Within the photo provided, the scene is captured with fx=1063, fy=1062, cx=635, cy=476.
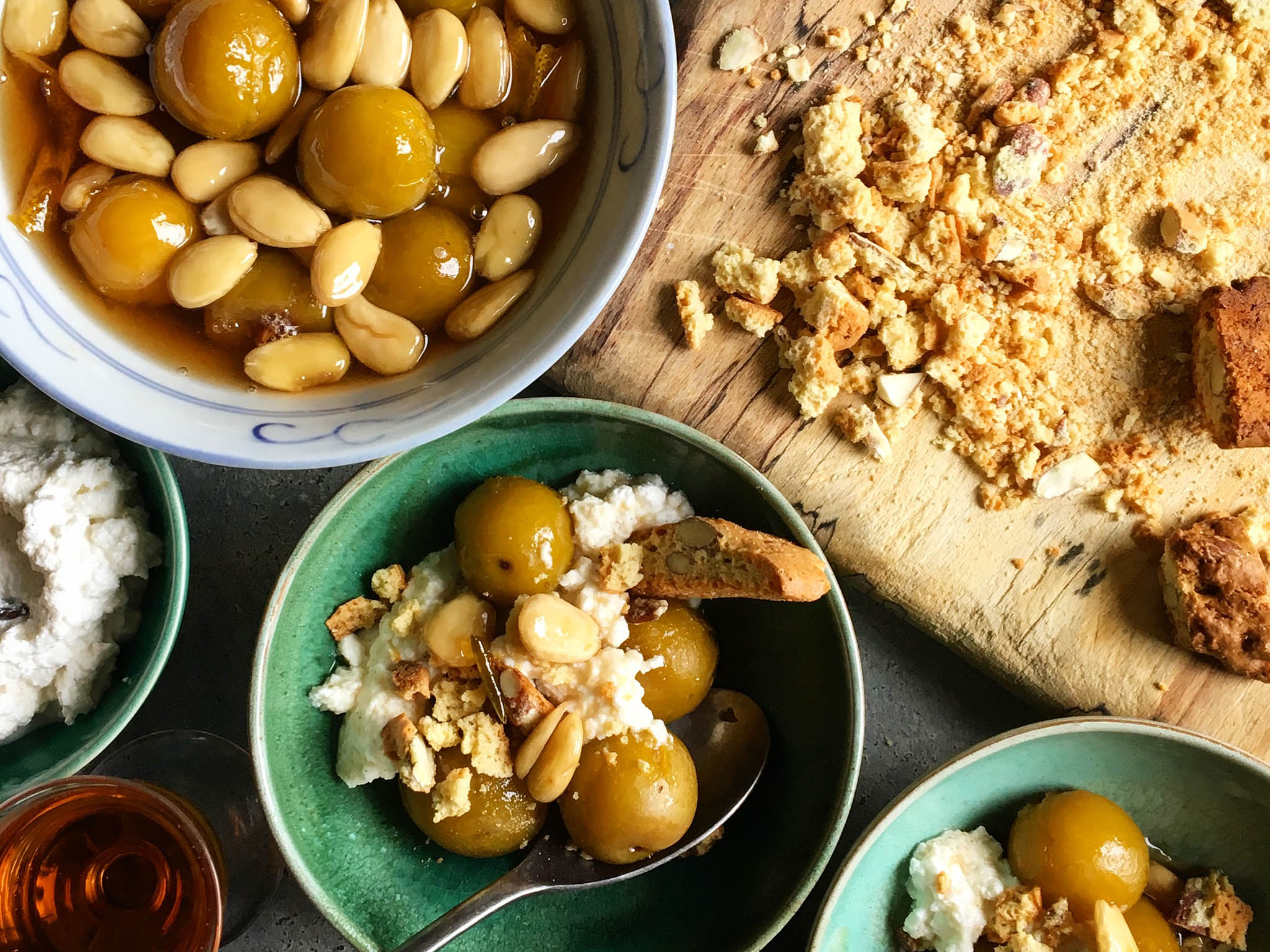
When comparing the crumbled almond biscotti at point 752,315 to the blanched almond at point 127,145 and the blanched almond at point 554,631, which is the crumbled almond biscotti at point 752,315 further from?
the blanched almond at point 127,145

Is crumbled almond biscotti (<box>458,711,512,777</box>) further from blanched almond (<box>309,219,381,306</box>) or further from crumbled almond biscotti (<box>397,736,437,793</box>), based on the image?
blanched almond (<box>309,219,381,306</box>)

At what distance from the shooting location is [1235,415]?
3.37 feet

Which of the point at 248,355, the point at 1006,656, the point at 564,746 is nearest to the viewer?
the point at 248,355

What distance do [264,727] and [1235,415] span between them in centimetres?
98

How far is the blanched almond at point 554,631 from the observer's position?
100cm

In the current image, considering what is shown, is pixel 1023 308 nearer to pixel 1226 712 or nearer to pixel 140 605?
pixel 1226 712

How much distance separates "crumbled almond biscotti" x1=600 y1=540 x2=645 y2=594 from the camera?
104 cm

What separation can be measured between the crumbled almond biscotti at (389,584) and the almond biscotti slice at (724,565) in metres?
0.25

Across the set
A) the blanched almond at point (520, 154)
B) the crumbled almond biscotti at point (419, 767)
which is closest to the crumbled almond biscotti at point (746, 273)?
the blanched almond at point (520, 154)

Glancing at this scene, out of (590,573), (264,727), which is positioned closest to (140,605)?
(264,727)

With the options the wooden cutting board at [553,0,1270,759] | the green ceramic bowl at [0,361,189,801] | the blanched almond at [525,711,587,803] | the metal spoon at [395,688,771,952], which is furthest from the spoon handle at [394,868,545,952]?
the wooden cutting board at [553,0,1270,759]

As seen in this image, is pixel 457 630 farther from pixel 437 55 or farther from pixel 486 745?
pixel 437 55

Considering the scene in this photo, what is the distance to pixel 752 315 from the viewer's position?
3.52 ft

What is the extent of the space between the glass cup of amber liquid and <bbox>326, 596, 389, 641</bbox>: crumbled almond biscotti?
9.5 inches
